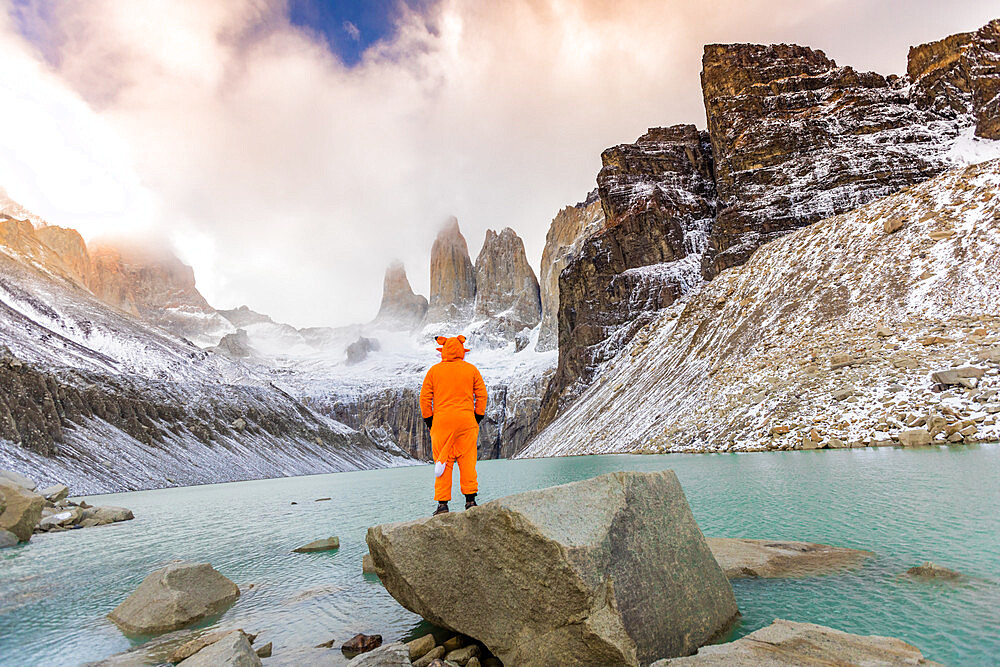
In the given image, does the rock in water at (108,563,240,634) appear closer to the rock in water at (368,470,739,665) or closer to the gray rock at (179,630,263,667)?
the gray rock at (179,630,263,667)

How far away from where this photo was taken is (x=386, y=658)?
5000mm

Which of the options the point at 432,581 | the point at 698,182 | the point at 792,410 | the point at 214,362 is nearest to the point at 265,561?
A: the point at 432,581

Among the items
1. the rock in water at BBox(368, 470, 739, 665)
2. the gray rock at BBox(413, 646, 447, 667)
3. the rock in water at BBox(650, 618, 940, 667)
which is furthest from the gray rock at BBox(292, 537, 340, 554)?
the rock in water at BBox(650, 618, 940, 667)

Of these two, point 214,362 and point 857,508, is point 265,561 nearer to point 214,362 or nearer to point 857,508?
point 857,508

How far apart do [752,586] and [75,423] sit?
82.0 meters

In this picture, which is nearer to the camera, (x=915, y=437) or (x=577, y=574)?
(x=577, y=574)

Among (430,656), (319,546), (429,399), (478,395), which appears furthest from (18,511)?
(430,656)

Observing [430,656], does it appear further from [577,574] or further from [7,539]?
[7,539]

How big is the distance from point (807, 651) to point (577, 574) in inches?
68.1

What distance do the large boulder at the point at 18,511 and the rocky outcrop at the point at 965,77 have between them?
106300 millimetres

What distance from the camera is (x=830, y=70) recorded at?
93688 mm

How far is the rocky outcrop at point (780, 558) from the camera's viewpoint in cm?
691

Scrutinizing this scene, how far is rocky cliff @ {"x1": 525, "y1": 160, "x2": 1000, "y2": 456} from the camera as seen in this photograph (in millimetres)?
27453

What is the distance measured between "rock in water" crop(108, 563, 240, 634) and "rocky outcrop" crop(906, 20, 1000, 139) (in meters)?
103
